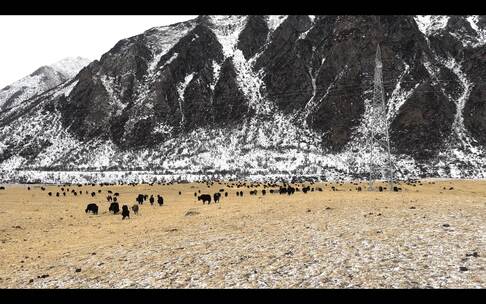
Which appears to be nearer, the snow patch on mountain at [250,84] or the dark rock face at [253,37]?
the snow patch on mountain at [250,84]

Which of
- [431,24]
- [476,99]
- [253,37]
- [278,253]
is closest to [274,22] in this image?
[253,37]

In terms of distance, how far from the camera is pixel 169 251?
18.2 m

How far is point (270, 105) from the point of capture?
160 m

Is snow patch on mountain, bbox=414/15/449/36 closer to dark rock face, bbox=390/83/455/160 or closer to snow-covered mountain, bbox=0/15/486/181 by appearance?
snow-covered mountain, bbox=0/15/486/181

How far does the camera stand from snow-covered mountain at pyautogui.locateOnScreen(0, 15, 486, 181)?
440 ft

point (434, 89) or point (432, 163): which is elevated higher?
point (434, 89)

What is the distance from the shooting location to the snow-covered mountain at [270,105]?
13412 centimetres

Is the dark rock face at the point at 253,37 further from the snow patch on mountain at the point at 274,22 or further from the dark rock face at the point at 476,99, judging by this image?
the dark rock face at the point at 476,99

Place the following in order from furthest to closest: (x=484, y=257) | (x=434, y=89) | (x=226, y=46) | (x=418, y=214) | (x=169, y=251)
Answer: (x=226, y=46), (x=434, y=89), (x=418, y=214), (x=169, y=251), (x=484, y=257)

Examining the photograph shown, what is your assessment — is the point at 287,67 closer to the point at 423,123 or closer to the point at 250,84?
the point at 250,84

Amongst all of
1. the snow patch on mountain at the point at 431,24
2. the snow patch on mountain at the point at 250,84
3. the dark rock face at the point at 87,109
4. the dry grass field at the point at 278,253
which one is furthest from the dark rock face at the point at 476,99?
the dark rock face at the point at 87,109
